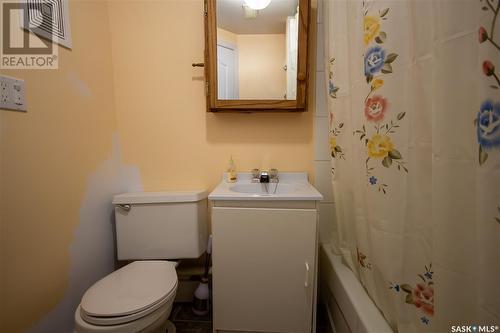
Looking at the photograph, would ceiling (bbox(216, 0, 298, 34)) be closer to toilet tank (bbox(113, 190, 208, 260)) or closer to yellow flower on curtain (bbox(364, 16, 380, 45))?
yellow flower on curtain (bbox(364, 16, 380, 45))

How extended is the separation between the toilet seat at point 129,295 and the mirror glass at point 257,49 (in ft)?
3.28

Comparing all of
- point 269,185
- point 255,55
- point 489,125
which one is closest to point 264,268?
point 269,185

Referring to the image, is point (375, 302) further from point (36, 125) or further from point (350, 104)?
point (36, 125)

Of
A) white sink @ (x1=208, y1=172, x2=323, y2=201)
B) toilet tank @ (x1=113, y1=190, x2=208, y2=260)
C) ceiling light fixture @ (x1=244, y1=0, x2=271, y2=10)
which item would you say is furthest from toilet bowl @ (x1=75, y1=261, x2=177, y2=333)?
ceiling light fixture @ (x1=244, y1=0, x2=271, y2=10)

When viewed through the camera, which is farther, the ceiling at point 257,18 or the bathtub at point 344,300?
the ceiling at point 257,18

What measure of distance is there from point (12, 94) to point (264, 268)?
121 centimetres

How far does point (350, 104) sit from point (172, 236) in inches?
44.4

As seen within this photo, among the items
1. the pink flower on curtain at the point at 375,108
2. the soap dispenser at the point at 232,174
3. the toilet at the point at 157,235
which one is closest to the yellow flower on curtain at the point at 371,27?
the pink flower on curtain at the point at 375,108

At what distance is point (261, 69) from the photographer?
46.8 inches

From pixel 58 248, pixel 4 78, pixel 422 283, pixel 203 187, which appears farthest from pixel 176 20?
pixel 422 283

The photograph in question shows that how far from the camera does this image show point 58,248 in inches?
35.0

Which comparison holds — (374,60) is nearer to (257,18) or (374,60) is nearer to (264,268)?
(257,18)

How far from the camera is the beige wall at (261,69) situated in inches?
46.3

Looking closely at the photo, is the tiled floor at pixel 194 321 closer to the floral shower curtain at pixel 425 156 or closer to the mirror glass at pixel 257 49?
the floral shower curtain at pixel 425 156
